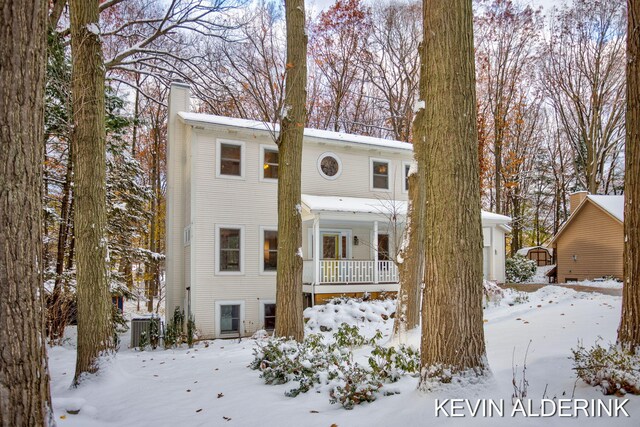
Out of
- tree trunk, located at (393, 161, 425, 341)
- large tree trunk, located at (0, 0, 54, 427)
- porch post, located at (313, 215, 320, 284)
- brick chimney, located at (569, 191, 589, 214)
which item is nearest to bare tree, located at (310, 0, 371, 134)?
brick chimney, located at (569, 191, 589, 214)

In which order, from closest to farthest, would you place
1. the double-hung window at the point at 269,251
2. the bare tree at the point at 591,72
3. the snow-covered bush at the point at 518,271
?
the double-hung window at the point at 269,251
the bare tree at the point at 591,72
the snow-covered bush at the point at 518,271

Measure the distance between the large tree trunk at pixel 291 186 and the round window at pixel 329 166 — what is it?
23.0 feet

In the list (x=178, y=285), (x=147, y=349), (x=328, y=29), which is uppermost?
(x=328, y=29)

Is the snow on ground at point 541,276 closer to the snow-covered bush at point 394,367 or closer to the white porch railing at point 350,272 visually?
the white porch railing at point 350,272

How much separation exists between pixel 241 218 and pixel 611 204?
47.5 ft

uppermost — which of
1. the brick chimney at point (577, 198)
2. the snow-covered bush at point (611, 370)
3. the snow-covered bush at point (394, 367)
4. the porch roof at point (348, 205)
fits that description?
the brick chimney at point (577, 198)

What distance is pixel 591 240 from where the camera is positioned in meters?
19.6

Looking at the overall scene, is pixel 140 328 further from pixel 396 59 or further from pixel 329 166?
pixel 396 59

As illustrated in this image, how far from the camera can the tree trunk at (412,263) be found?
7.60m

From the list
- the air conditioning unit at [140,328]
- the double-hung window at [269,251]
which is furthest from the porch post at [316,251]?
the air conditioning unit at [140,328]

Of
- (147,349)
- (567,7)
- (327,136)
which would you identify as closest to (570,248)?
(567,7)

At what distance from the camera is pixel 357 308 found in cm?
1230

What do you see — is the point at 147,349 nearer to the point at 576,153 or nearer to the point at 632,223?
the point at 632,223

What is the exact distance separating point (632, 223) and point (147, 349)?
9.80 m
